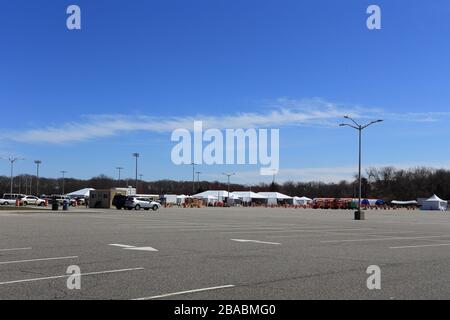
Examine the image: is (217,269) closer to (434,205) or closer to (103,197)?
(103,197)

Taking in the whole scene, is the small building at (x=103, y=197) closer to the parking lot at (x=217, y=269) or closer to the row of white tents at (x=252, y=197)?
the parking lot at (x=217, y=269)

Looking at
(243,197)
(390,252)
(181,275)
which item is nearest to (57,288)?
(181,275)

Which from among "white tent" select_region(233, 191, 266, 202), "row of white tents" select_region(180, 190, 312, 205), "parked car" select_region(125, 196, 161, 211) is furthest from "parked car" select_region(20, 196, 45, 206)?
"white tent" select_region(233, 191, 266, 202)

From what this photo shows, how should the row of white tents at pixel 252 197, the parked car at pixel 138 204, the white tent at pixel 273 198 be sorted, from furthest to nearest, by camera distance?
the white tent at pixel 273 198 < the row of white tents at pixel 252 197 < the parked car at pixel 138 204

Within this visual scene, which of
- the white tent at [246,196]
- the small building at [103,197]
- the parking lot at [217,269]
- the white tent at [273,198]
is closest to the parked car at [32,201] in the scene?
the small building at [103,197]

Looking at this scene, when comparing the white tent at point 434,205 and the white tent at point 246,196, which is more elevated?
the white tent at point 246,196

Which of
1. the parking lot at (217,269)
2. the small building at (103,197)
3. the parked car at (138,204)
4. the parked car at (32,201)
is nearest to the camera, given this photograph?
the parking lot at (217,269)

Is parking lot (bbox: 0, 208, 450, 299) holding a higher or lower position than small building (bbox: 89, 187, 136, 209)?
lower

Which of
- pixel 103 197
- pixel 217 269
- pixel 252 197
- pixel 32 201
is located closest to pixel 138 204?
pixel 103 197

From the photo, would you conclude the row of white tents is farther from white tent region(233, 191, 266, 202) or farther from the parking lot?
the parking lot

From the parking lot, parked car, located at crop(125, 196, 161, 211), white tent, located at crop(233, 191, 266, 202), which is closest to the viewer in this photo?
the parking lot

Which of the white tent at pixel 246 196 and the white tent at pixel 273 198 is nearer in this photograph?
the white tent at pixel 246 196

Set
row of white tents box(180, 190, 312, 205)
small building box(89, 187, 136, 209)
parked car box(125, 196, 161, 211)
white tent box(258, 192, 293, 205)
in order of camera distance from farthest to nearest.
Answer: white tent box(258, 192, 293, 205)
row of white tents box(180, 190, 312, 205)
small building box(89, 187, 136, 209)
parked car box(125, 196, 161, 211)

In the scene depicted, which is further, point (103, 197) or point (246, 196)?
point (246, 196)
